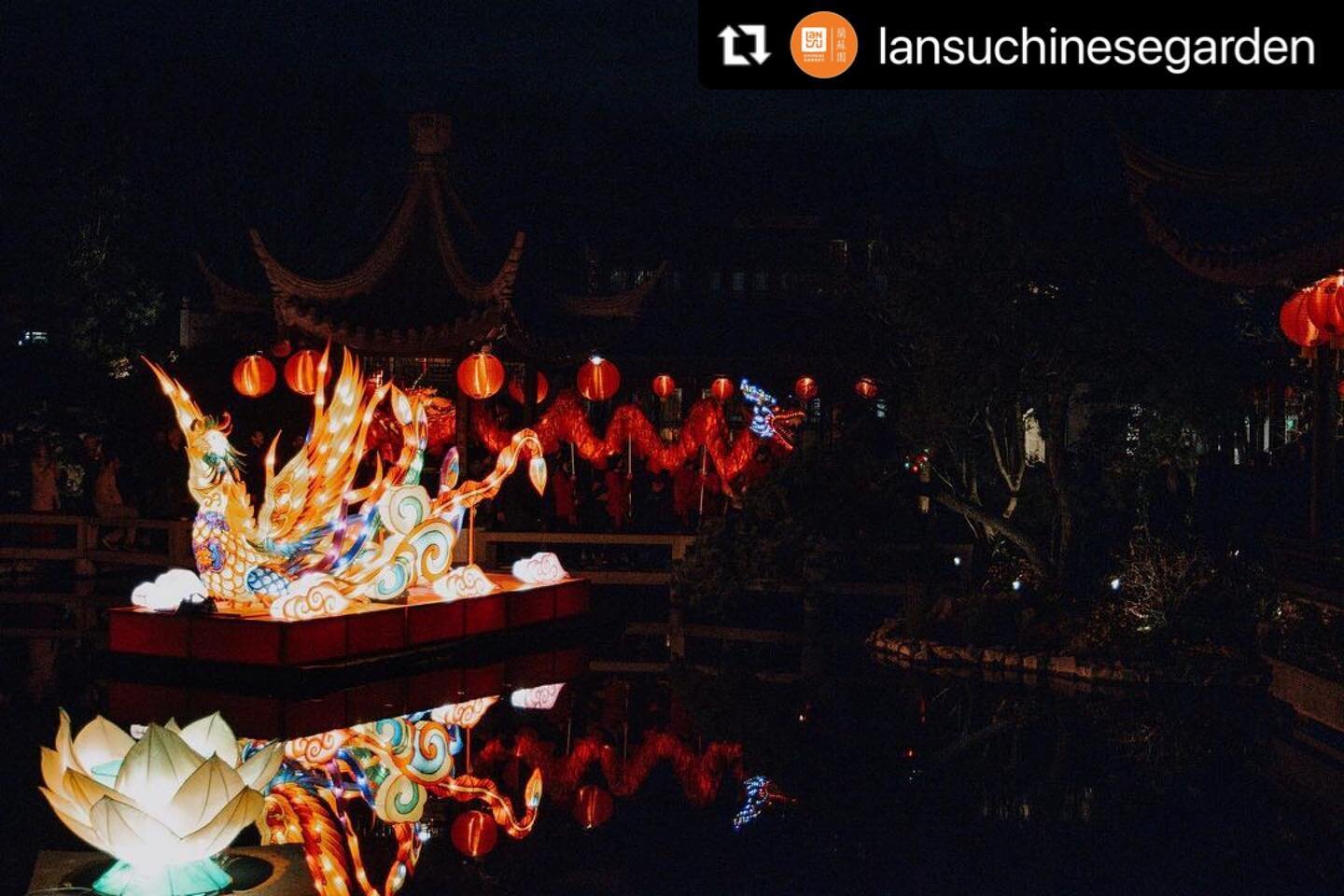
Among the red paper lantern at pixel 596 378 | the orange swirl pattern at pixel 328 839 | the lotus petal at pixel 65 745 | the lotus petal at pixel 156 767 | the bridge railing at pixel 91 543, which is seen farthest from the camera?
the red paper lantern at pixel 596 378

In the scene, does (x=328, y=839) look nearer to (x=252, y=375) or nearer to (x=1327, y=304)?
(x=1327, y=304)

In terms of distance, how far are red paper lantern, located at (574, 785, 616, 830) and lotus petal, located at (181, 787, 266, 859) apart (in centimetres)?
272

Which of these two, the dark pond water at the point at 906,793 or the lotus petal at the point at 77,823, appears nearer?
the lotus petal at the point at 77,823

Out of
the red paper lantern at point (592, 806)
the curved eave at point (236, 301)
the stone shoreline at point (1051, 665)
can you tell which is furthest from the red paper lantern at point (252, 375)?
the red paper lantern at point (592, 806)

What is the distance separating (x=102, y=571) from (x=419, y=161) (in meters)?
6.25

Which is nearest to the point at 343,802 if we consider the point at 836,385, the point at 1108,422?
the point at 1108,422

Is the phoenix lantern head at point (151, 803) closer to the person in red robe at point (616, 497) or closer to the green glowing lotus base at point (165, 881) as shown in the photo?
the green glowing lotus base at point (165, 881)

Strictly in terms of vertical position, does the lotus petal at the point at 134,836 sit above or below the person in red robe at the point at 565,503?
below

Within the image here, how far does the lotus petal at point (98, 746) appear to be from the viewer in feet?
19.5

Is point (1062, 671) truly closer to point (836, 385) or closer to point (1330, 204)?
point (1330, 204)

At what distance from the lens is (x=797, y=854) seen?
7.83 metres

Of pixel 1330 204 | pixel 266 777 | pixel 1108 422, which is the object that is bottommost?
pixel 266 777

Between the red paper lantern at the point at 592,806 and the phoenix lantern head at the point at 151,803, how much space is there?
2.73 m

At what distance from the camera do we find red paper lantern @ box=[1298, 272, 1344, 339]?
415 inches
